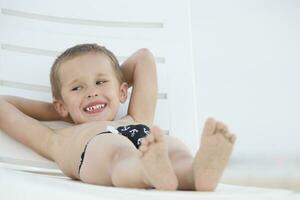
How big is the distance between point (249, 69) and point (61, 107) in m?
0.89

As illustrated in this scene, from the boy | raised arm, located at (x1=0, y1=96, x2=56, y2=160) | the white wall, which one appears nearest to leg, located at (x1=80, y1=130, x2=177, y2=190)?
the boy

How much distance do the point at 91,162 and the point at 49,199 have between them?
361 mm

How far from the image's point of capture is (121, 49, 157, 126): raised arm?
1.45 meters

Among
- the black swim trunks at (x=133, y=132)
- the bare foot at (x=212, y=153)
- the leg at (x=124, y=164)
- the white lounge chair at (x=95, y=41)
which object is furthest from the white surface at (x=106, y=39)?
the bare foot at (x=212, y=153)

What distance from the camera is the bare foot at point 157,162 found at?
842mm

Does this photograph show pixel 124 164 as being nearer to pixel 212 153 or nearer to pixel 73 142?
pixel 212 153

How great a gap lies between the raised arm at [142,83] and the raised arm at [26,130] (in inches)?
9.4

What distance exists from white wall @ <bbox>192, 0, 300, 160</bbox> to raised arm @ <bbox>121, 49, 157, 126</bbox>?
586 millimetres

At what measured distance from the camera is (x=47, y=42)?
1.60 meters

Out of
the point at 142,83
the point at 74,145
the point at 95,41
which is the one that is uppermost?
the point at 95,41

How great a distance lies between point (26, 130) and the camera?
4.38 ft

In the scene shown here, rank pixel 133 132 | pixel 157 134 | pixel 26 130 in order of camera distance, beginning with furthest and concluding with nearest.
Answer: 1. pixel 26 130
2. pixel 133 132
3. pixel 157 134

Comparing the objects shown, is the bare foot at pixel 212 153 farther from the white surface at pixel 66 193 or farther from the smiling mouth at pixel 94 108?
the smiling mouth at pixel 94 108

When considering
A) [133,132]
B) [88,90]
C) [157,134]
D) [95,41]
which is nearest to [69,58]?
[88,90]
